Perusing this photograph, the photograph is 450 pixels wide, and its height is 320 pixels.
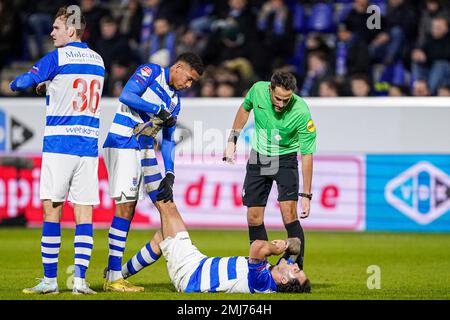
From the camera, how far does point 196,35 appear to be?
1859cm

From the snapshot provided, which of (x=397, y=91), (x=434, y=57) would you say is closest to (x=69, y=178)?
(x=397, y=91)

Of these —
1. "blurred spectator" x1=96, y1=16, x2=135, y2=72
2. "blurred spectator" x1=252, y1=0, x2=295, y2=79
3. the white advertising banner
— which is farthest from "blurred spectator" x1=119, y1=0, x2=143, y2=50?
the white advertising banner

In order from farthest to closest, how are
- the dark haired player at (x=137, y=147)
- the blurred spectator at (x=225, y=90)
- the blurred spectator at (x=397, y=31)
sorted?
the blurred spectator at (x=397, y=31)
the blurred spectator at (x=225, y=90)
the dark haired player at (x=137, y=147)

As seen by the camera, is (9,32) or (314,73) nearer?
(314,73)

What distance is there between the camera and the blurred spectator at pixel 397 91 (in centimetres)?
1603

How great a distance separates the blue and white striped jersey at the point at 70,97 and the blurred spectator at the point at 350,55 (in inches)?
333

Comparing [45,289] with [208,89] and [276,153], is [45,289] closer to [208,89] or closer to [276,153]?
[276,153]

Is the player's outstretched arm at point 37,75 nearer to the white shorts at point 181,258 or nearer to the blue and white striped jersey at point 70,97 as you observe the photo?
the blue and white striped jersey at point 70,97

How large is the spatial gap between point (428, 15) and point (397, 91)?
2629 millimetres

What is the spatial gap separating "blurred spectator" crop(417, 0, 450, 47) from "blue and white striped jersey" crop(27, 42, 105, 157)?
10297 mm

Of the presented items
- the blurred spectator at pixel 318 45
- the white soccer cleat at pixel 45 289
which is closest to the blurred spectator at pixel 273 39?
the blurred spectator at pixel 318 45

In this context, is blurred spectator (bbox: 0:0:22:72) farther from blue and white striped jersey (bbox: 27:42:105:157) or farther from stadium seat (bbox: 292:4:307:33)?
blue and white striped jersey (bbox: 27:42:105:157)

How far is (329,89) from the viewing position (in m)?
15.9

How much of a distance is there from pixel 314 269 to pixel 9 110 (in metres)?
6.42
